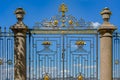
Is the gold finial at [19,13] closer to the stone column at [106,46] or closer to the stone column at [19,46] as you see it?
the stone column at [19,46]

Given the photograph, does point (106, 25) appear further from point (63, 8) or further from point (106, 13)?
point (63, 8)

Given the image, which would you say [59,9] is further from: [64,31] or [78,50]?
[78,50]

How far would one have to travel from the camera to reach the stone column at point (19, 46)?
9.18 meters

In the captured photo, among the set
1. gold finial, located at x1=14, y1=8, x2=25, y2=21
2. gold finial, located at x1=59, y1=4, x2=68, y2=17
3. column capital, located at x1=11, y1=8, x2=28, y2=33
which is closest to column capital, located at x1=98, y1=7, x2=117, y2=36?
gold finial, located at x1=59, y1=4, x2=68, y2=17

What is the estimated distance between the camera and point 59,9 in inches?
375

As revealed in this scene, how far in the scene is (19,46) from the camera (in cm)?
927

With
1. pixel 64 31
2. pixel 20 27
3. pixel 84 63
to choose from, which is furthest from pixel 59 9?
pixel 84 63

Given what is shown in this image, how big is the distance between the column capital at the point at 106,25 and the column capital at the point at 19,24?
286 cm

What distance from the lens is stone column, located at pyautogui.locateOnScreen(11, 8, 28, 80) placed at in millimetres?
9180

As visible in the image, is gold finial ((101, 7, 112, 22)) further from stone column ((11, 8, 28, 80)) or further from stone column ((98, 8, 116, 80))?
stone column ((11, 8, 28, 80))

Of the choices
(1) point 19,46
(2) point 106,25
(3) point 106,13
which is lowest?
(1) point 19,46

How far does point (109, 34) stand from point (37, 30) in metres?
2.76

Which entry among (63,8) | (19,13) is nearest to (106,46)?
(63,8)

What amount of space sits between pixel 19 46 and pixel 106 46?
3.27m
